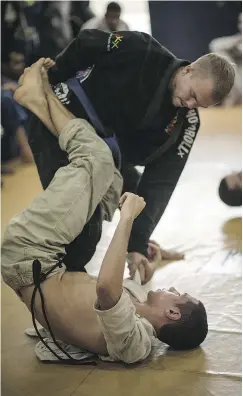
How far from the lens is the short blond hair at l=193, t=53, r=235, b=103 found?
2.26m

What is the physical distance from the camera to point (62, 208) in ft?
7.28

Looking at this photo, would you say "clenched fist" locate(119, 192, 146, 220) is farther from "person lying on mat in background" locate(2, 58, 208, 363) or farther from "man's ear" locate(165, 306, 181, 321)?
"man's ear" locate(165, 306, 181, 321)

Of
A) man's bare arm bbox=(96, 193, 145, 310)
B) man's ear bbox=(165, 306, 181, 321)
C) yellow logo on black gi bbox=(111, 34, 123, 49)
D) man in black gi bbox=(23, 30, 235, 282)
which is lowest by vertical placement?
man's ear bbox=(165, 306, 181, 321)

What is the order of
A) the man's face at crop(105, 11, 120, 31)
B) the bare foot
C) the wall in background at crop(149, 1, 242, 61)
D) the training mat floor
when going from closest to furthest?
the training mat floor < the bare foot < the man's face at crop(105, 11, 120, 31) < the wall in background at crop(149, 1, 242, 61)

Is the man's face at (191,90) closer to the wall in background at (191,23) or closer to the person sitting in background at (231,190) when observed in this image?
the person sitting in background at (231,190)

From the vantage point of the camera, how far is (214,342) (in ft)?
7.50

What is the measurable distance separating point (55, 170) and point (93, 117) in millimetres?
245

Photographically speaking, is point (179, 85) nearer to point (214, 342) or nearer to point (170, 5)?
point (214, 342)

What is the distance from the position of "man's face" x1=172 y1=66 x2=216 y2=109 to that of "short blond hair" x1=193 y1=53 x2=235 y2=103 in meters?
0.02

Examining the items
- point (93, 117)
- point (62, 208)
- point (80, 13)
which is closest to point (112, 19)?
point (93, 117)

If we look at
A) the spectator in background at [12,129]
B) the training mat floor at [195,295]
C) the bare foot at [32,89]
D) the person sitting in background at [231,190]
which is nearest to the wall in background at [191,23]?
the spectator in background at [12,129]

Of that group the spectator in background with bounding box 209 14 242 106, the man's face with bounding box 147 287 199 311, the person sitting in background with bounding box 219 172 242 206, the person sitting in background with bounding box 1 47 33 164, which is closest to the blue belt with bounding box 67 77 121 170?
the man's face with bounding box 147 287 199 311

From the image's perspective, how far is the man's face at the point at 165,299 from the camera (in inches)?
86.6

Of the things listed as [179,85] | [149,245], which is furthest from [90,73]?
[149,245]
